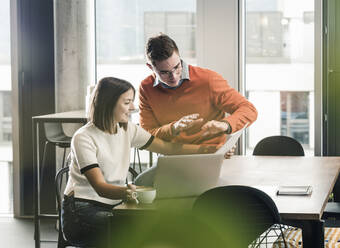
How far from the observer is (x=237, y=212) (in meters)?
2.15

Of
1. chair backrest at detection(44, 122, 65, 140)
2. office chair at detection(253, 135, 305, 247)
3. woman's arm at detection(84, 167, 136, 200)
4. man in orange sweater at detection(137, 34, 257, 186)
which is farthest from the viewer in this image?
chair backrest at detection(44, 122, 65, 140)

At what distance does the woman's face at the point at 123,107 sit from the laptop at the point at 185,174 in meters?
0.57

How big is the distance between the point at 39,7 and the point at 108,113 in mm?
2749

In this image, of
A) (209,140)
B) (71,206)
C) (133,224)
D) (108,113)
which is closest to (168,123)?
(209,140)

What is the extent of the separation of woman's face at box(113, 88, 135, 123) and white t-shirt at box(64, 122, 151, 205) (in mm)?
89

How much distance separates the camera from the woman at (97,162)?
2625 mm

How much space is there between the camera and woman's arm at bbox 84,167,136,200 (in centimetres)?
244

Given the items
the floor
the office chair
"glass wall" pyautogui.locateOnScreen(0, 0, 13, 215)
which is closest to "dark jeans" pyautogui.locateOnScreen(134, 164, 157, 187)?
the office chair

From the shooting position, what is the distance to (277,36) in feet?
15.8

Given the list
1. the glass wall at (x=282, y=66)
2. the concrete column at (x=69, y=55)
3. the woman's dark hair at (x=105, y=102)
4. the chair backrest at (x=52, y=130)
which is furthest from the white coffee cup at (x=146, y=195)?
the concrete column at (x=69, y=55)

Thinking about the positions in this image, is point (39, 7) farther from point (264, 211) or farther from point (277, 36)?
point (264, 211)

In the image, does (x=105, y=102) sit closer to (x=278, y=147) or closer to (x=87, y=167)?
(x=87, y=167)

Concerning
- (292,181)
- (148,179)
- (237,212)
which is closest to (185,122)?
(148,179)

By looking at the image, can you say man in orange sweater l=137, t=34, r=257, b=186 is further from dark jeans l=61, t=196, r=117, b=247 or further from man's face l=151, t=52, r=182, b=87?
dark jeans l=61, t=196, r=117, b=247
